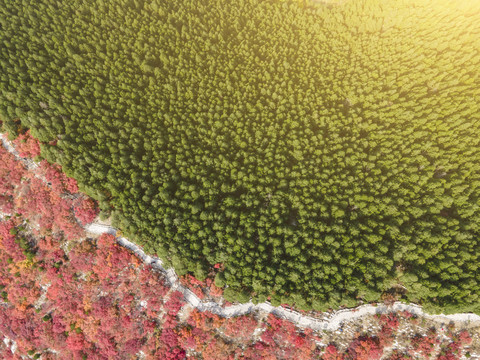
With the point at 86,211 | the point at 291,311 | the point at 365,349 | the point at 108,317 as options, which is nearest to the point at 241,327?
the point at 291,311

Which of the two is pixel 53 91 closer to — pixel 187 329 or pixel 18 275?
pixel 18 275

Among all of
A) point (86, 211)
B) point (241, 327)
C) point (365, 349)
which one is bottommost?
point (241, 327)

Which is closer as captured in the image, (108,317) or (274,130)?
(108,317)

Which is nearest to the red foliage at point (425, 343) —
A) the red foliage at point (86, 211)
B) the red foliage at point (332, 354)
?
the red foliage at point (332, 354)

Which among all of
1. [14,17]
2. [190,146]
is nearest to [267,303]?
[190,146]

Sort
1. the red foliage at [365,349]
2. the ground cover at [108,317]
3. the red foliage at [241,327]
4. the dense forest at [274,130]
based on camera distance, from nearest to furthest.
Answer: the red foliage at [365,349]
the ground cover at [108,317]
the dense forest at [274,130]
the red foliage at [241,327]

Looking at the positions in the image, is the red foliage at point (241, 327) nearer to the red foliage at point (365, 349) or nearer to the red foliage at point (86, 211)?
the red foliage at point (365, 349)

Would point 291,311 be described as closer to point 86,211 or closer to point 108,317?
point 108,317
